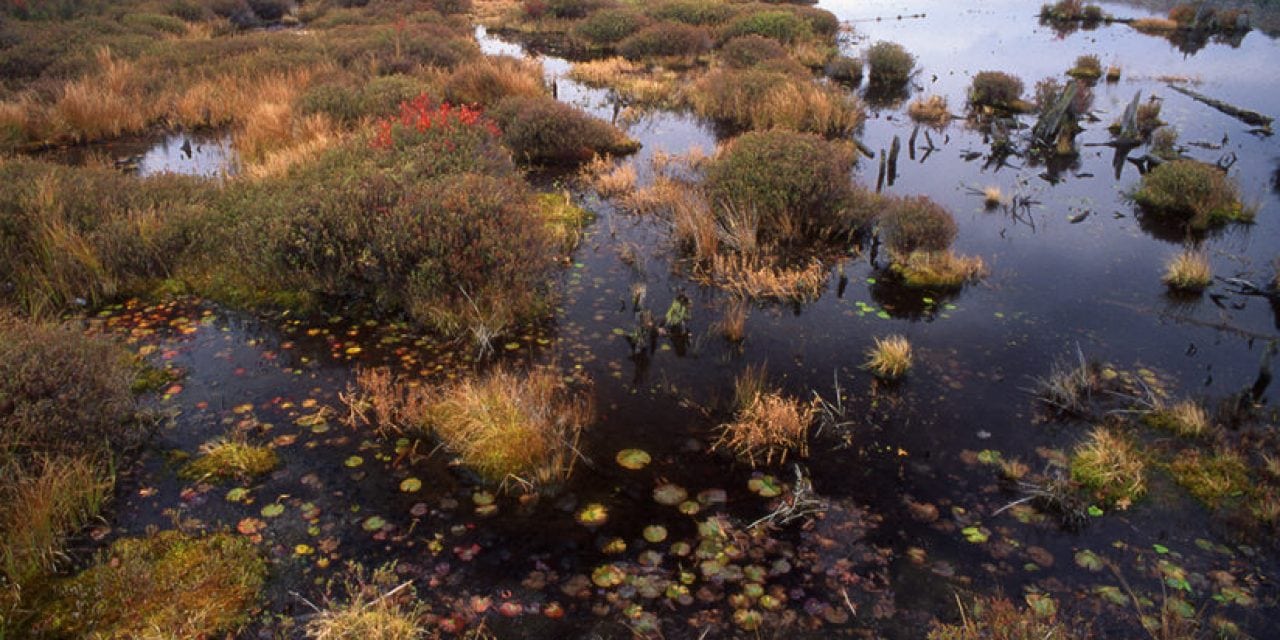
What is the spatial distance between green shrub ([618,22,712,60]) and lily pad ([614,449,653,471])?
89.8ft

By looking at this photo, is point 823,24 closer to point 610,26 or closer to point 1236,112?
point 610,26

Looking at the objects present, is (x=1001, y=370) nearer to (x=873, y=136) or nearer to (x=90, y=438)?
(x=90, y=438)

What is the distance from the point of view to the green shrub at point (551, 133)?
1784cm

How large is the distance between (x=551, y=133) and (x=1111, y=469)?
44.5 feet

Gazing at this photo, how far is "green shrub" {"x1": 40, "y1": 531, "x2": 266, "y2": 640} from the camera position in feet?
17.8

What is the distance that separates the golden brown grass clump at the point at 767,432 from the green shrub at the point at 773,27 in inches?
1122

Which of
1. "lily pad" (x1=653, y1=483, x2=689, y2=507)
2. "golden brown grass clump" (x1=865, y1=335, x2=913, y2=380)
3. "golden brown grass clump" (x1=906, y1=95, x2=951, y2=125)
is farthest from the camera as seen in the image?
"golden brown grass clump" (x1=906, y1=95, x2=951, y2=125)

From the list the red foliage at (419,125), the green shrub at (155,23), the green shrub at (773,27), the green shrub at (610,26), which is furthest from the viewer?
the green shrub at (610,26)

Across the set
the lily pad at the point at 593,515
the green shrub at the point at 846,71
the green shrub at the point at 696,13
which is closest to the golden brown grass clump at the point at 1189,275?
the lily pad at the point at 593,515

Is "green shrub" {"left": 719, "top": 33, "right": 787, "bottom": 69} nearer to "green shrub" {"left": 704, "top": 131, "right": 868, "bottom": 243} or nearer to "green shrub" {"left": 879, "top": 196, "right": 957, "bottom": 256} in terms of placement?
"green shrub" {"left": 704, "top": 131, "right": 868, "bottom": 243}

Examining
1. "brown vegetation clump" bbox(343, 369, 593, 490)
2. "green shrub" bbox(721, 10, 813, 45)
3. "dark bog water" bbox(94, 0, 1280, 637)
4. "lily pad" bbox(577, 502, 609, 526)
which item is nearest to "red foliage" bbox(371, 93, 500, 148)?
"dark bog water" bbox(94, 0, 1280, 637)

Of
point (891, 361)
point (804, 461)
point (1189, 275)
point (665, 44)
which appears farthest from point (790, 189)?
point (665, 44)

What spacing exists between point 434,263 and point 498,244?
0.86m

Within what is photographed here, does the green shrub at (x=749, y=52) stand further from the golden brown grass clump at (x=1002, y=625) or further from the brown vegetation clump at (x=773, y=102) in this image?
the golden brown grass clump at (x=1002, y=625)
